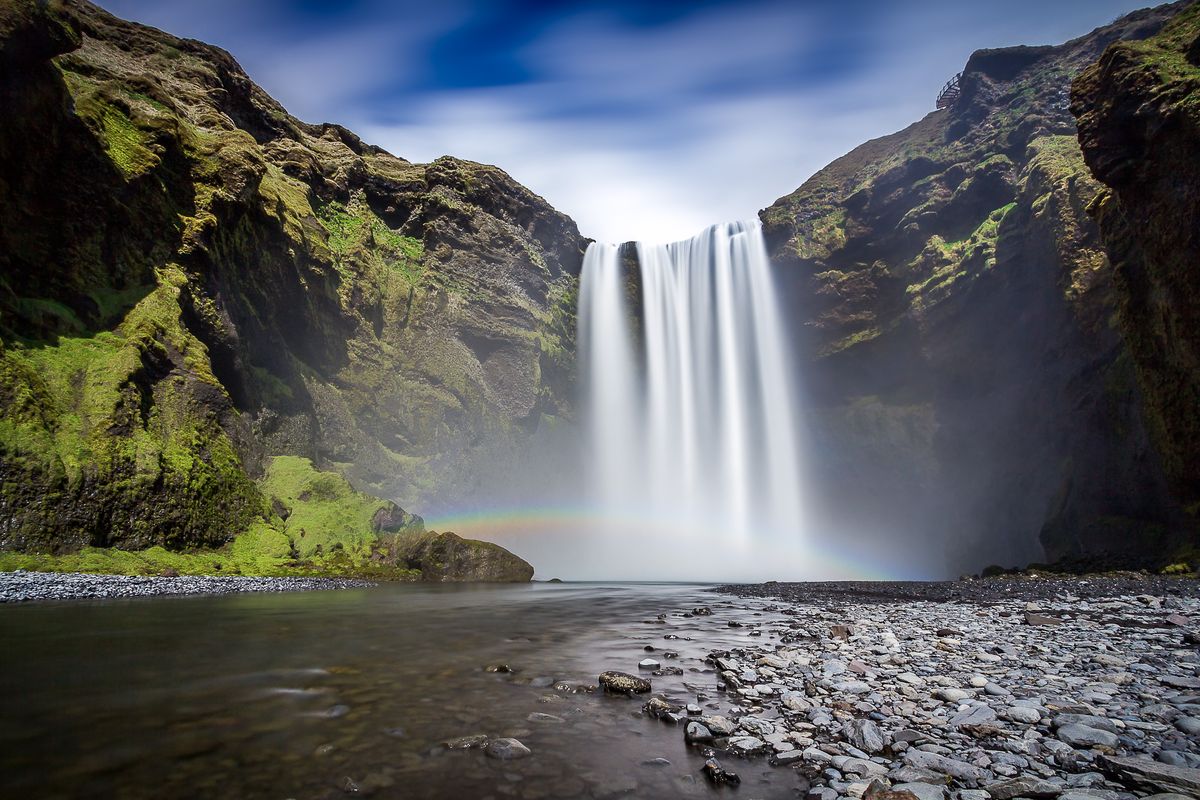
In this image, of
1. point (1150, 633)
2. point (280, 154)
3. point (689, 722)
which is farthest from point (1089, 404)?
point (280, 154)

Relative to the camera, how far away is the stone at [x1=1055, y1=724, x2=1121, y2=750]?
14.3 feet

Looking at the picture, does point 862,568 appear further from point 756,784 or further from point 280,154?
point 280,154

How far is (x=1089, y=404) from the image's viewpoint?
35.6 metres

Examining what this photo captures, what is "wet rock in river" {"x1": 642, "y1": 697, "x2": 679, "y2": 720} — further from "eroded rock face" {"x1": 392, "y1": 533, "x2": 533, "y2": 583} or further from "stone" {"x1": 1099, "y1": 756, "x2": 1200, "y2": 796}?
"eroded rock face" {"x1": 392, "y1": 533, "x2": 533, "y2": 583}

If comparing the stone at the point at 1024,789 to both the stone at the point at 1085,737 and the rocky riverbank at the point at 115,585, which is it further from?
the rocky riverbank at the point at 115,585

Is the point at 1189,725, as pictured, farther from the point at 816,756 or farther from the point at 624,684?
the point at 624,684

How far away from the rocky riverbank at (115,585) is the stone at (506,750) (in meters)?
20.5

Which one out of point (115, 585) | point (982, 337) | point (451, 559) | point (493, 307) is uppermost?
point (493, 307)

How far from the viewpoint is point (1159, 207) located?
78.0ft

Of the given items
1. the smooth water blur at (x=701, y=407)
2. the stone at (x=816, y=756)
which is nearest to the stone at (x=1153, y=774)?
the stone at (x=816, y=756)

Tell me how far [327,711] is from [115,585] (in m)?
20.3

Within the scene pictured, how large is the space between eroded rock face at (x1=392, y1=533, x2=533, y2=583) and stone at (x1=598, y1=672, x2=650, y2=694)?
2738cm

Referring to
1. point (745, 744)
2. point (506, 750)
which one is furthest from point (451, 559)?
point (745, 744)

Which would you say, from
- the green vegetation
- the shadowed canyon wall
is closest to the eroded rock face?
the green vegetation
